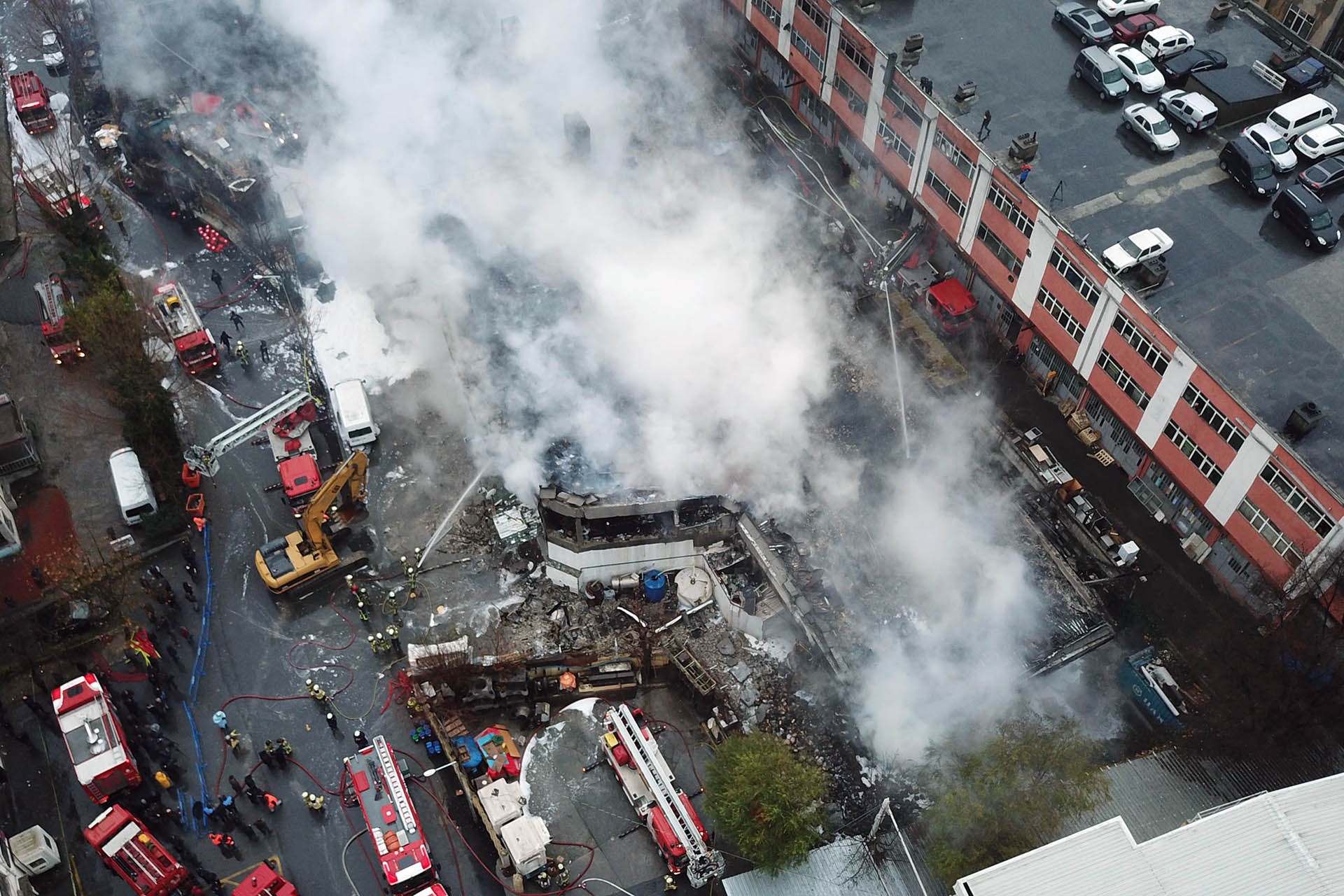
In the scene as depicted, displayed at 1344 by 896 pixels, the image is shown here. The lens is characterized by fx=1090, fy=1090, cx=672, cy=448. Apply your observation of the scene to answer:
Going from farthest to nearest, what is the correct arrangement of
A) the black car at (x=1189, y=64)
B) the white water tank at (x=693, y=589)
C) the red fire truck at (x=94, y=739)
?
1. the black car at (x=1189, y=64)
2. the white water tank at (x=693, y=589)
3. the red fire truck at (x=94, y=739)

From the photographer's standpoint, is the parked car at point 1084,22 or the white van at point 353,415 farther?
the parked car at point 1084,22

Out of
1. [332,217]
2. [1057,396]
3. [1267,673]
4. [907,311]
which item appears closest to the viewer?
[1267,673]

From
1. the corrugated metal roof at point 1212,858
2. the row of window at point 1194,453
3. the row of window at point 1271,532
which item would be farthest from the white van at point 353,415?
the row of window at point 1271,532

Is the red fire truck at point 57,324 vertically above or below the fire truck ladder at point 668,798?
above

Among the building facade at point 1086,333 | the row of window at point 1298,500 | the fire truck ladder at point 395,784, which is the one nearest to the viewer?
the fire truck ladder at point 395,784

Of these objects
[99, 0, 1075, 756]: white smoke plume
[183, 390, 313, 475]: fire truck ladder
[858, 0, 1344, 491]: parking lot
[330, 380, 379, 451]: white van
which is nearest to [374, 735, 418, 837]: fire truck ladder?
[99, 0, 1075, 756]: white smoke plume

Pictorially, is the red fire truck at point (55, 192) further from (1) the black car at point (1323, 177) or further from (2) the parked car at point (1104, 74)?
(1) the black car at point (1323, 177)

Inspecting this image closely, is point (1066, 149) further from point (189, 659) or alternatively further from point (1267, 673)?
point (189, 659)

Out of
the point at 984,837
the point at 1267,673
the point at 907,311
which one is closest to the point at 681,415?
the point at 907,311

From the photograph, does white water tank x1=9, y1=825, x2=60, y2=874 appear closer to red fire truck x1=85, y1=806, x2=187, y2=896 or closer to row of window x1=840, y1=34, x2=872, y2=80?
red fire truck x1=85, y1=806, x2=187, y2=896
